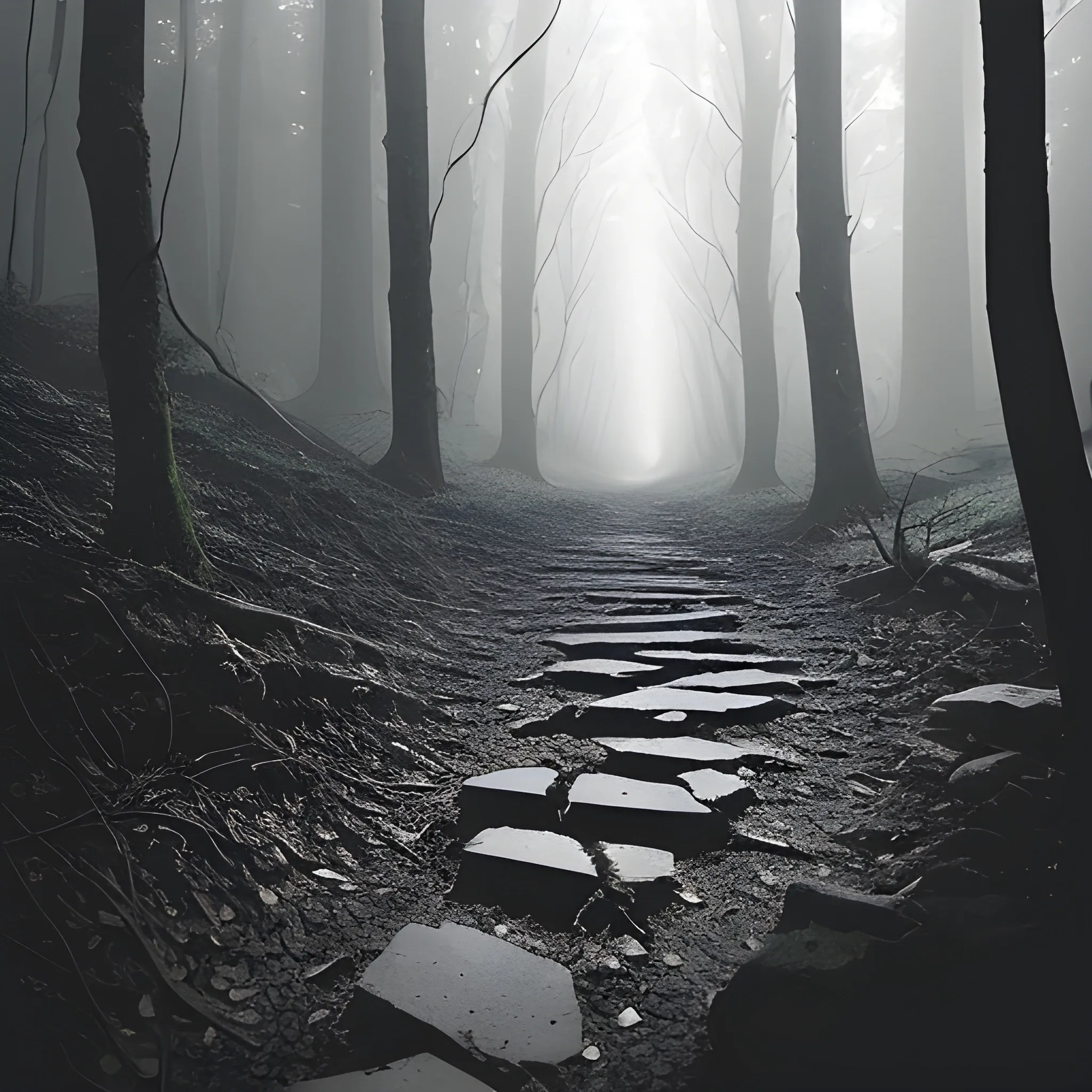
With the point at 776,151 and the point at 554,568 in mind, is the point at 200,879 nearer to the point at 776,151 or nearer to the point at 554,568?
the point at 554,568

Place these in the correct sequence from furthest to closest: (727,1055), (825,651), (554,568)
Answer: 1. (554,568)
2. (825,651)
3. (727,1055)

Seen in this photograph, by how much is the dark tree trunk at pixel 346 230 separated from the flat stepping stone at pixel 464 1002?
414 inches

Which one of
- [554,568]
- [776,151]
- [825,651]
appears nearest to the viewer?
[825,651]

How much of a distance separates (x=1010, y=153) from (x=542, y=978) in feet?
7.52

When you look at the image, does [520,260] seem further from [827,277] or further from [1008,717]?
[1008,717]

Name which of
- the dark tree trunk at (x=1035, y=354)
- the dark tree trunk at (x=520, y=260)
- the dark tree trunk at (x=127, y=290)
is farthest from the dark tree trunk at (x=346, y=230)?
the dark tree trunk at (x=1035, y=354)

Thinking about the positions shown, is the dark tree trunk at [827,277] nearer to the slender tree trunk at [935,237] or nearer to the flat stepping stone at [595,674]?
the flat stepping stone at [595,674]

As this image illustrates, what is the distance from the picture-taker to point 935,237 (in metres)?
12.6

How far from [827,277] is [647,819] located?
6136 millimetres

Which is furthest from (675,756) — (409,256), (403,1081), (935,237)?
(935,237)

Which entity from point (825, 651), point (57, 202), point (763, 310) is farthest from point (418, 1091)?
point (57, 202)

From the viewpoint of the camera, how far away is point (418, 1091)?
4.23 feet

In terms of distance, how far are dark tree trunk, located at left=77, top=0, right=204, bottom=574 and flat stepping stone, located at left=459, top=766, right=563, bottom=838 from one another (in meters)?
1.50

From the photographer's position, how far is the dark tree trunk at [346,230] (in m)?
11.4
